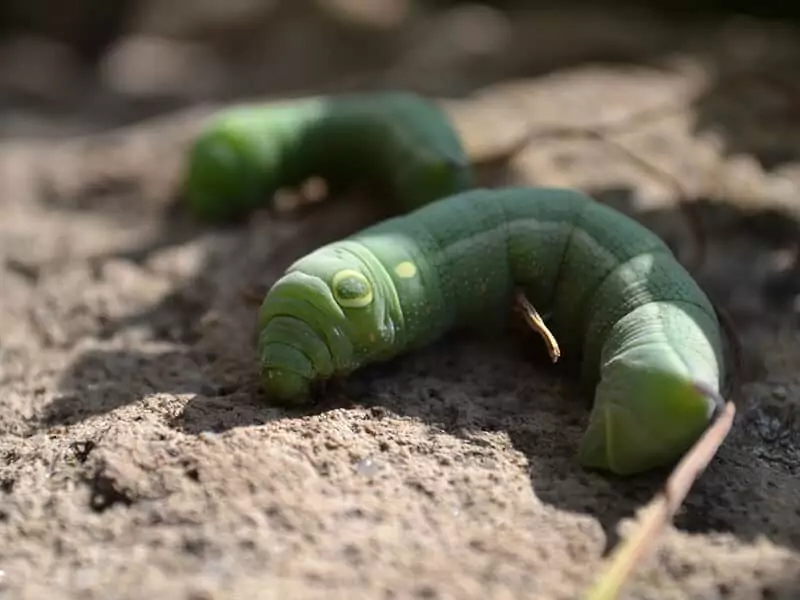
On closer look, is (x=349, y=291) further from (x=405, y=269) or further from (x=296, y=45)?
(x=296, y=45)

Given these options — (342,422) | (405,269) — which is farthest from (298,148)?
(342,422)

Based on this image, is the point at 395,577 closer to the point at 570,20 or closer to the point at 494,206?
the point at 494,206

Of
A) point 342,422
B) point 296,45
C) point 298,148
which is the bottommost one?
point 296,45

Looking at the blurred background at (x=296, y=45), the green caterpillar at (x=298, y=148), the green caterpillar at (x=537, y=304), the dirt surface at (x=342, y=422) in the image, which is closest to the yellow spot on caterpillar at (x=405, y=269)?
the green caterpillar at (x=537, y=304)

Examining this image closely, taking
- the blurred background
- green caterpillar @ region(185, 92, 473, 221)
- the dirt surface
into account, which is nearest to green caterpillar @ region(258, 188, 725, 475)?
the dirt surface

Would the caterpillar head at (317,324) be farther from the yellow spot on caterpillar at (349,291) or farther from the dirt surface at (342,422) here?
the dirt surface at (342,422)

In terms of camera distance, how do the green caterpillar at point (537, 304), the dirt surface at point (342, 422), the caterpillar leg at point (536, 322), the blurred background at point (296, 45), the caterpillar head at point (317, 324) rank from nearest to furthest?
the dirt surface at point (342, 422), the green caterpillar at point (537, 304), the caterpillar head at point (317, 324), the caterpillar leg at point (536, 322), the blurred background at point (296, 45)

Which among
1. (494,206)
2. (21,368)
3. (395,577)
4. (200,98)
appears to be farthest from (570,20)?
(395,577)
